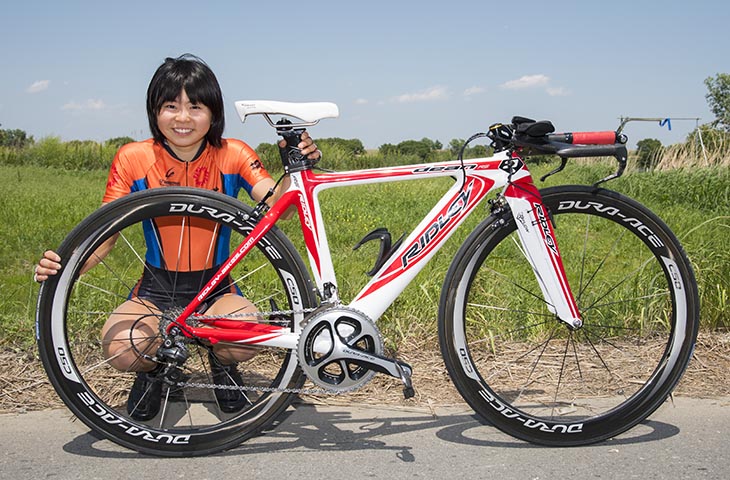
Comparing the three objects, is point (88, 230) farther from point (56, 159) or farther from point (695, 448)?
point (56, 159)

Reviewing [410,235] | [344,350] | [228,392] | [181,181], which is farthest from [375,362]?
[181,181]

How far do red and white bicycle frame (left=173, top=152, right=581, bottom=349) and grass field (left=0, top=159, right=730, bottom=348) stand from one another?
44.7 inches

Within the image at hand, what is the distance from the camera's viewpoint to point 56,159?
52.0ft

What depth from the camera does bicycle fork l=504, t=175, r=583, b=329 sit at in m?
3.00

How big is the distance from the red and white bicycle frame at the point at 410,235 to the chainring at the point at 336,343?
0.06m

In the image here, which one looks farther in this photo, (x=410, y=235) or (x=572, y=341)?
(x=572, y=341)

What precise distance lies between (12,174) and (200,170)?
1139cm

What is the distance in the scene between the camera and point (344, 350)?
286 centimetres

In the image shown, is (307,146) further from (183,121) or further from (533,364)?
(533,364)

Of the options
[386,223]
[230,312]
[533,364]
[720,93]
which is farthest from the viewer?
[720,93]

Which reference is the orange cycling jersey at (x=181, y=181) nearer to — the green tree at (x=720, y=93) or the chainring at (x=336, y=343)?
the chainring at (x=336, y=343)

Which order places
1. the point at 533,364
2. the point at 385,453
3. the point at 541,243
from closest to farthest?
the point at 385,453 → the point at 541,243 → the point at 533,364

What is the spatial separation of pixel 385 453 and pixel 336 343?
0.50m

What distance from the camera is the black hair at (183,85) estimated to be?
125 inches
